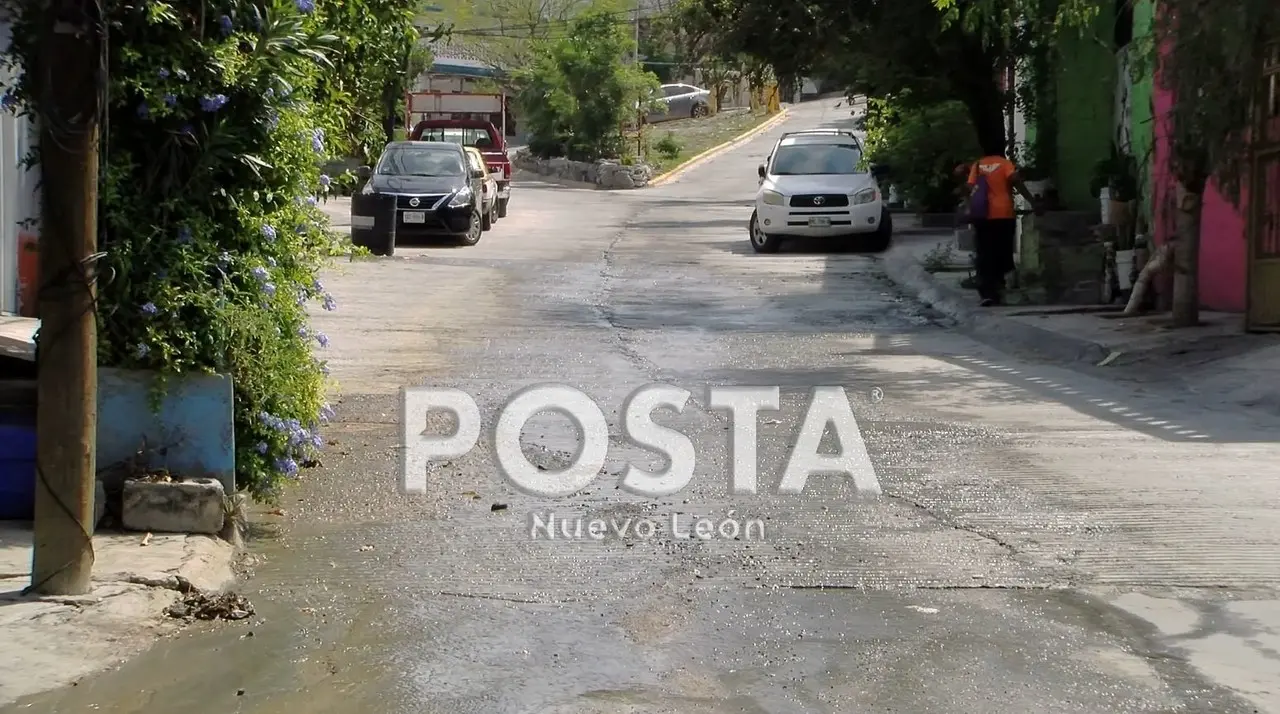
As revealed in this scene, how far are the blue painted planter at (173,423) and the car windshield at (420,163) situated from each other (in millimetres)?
17297

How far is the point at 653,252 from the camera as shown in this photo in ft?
75.5

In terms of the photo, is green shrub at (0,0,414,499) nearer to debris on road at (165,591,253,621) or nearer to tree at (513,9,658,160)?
debris on road at (165,591,253,621)

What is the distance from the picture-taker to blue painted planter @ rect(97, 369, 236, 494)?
22.1 ft

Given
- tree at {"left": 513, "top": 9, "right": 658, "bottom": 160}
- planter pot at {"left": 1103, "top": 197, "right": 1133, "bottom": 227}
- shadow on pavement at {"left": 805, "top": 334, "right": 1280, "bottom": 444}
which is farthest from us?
tree at {"left": 513, "top": 9, "right": 658, "bottom": 160}

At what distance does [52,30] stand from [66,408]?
53.0 inches

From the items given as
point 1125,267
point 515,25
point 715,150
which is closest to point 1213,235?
point 1125,267

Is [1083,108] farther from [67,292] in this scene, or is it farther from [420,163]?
[67,292]

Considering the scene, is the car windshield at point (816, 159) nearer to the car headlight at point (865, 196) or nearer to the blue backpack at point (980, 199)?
the car headlight at point (865, 196)

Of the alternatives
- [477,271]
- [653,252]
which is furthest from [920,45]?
[477,271]

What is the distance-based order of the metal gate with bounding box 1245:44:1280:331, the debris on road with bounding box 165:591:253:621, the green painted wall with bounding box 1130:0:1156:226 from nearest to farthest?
the debris on road with bounding box 165:591:253:621 → the metal gate with bounding box 1245:44:1280:331 → the green painted wall with bounding box 1130:0:1156:226

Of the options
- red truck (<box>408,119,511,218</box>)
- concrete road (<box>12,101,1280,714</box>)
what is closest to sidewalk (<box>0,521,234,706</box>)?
concrete road (<box>12,101,1280,714</box>)

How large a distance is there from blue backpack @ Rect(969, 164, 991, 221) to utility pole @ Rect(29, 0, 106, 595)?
12.1 meters

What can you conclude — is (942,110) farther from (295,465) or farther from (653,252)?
(295,465)

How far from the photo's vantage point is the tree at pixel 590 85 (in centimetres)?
4203
